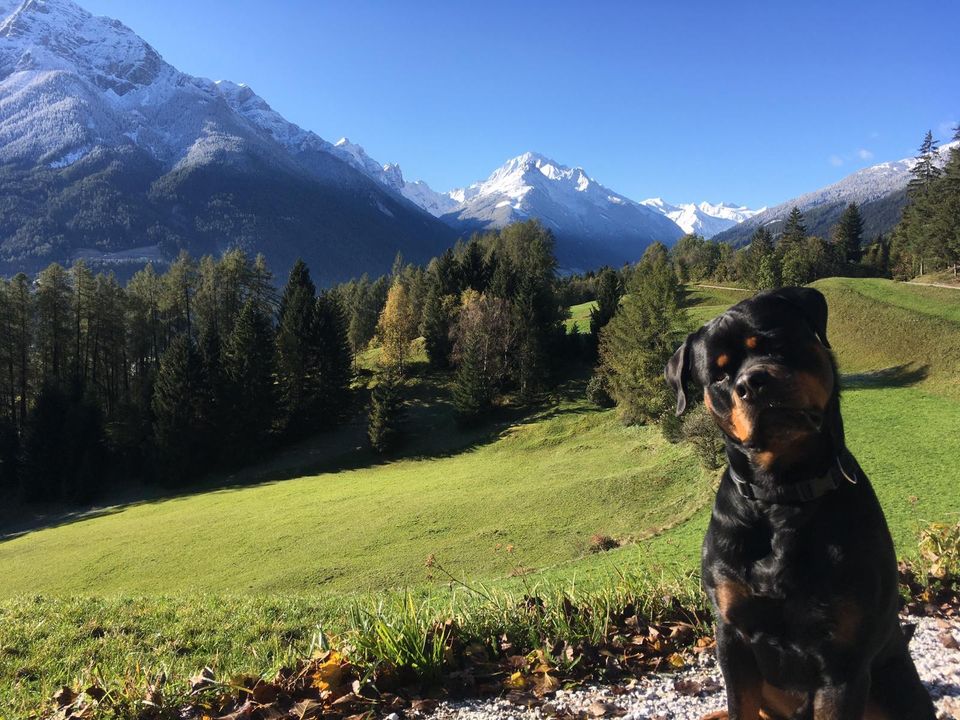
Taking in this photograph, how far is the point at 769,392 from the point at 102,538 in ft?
106

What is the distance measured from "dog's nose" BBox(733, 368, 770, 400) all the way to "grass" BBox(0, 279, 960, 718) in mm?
3064

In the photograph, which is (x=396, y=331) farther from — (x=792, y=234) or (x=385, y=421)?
(x=792, y=234)

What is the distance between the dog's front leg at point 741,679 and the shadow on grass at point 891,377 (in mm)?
34075

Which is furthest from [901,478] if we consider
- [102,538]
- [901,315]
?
[102,538]

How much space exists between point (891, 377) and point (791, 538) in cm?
3673

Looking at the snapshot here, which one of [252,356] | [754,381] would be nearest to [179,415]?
[252,356]

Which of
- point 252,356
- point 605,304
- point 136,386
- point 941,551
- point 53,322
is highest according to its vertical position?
point 53,322

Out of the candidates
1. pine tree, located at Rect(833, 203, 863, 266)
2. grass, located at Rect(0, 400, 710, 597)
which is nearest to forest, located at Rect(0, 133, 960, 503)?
grass, located at Rect(0, 400, 710, 597)

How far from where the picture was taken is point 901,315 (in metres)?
37.7

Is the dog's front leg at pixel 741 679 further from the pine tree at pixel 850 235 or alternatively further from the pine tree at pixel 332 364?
the pine tree at pixel 850 235

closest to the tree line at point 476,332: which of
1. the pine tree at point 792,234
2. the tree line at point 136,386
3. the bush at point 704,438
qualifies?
the tree line at point 136,386

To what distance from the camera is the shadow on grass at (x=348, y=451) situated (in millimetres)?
40312

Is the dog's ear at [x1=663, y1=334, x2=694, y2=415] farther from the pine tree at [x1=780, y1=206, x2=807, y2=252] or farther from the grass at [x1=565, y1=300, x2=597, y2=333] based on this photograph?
the pine tree at [x1=780, y1=206, x2=807, y2=252]

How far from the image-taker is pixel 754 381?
2.25m
